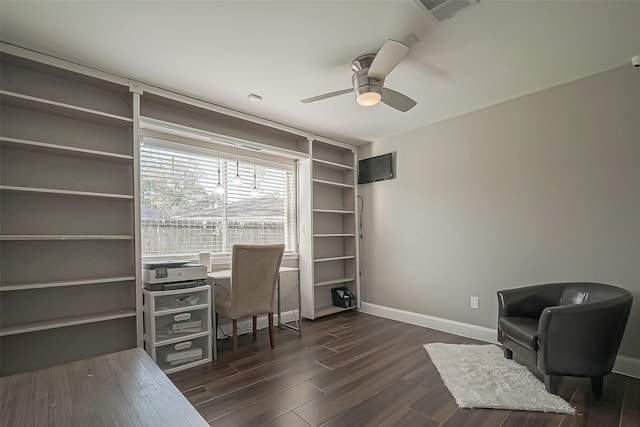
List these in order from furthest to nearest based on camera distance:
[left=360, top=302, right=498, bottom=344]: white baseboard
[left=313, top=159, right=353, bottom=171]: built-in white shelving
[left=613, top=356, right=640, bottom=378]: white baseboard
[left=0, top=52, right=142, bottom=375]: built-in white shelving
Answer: [left=313, top=159, right=353, bottom=171]: built-in white shelving
[left=360, top=302, right=498, bottom=344]: white baseboard
[left=613, top=356, right=640, bottom=378]: white baseboard
[left=0, top=52, right=142, bottom=375]: built-in white shelving

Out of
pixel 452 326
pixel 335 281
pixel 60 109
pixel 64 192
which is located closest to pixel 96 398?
pixel 64 192

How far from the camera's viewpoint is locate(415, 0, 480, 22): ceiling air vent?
1802 mm

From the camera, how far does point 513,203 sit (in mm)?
3203

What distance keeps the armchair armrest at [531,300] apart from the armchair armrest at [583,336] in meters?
0.55

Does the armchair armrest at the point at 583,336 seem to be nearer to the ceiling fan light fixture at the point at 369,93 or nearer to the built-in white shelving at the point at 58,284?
the ceiling fan light fixture at the point at 369,93

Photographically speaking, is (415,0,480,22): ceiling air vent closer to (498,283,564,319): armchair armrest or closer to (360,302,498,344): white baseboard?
(498,283,564,319): armchair armrest

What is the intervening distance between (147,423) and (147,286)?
2254 mm

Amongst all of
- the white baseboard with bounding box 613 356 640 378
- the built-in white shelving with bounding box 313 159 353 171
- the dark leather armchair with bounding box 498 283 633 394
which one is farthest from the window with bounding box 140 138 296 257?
the white baseboard with bounding box 613 356 640 378

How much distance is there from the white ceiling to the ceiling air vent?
0.05 meters

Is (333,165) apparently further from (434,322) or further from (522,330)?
(522,330)

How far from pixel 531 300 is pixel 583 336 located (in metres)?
0.62

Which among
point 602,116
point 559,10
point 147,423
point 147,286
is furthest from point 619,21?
point 147,286

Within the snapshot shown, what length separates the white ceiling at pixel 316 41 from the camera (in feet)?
6.22

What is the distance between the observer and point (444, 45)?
2.26 m
